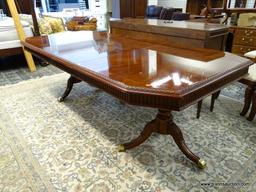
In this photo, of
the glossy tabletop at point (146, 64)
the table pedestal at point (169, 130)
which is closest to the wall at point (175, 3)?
the glossy tabletop at point (146, 64)

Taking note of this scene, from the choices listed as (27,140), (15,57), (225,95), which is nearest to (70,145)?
(27,140)

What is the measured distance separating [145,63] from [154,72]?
0.18 m

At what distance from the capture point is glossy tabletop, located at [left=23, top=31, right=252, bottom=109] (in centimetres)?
101

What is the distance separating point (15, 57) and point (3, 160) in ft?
10.4

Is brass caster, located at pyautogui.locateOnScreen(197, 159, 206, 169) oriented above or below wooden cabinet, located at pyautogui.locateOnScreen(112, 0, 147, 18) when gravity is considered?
below

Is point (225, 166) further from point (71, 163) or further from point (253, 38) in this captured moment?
point (253, 38)

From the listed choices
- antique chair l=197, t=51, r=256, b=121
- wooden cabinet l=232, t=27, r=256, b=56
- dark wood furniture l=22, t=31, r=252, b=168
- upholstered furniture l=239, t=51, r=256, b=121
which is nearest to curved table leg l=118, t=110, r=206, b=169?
dark wood furniture l=22, t=31, r=252, b=168

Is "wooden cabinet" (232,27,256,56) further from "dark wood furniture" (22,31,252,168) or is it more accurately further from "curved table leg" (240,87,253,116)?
"dark wood furniture" (22,31,252,168)

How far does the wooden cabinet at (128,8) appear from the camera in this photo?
21.8 ft

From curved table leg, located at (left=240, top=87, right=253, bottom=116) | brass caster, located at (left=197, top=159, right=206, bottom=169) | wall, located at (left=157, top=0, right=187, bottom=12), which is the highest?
wall, located at (left=157, top=0, right=187, bottom=12)

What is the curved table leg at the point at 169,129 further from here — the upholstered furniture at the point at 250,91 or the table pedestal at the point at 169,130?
the upholstered furniture at the point at 250,91

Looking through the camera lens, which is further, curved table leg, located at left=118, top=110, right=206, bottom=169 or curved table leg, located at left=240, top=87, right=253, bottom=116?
curved table leg, located at left=240, top=87, right=253, bottom=116

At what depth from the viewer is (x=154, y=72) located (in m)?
1.15

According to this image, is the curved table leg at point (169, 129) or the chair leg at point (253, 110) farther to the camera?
the chair leg at point (253, 110)
